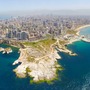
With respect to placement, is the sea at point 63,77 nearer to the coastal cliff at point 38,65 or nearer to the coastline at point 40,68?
the coastline at point 40,68

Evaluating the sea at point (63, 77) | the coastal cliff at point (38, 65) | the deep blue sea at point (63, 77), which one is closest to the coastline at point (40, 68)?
the coastal cliff at point (38, 65)

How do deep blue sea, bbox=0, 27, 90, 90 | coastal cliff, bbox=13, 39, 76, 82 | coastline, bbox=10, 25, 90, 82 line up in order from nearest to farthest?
deep blue sea, bbox=0, 27, 90, 90
coastline, bbox=10, 25, 90, 82
coastal cliff, bbox=13, 39, 76, 82

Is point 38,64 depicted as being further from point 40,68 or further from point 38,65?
point 40,68

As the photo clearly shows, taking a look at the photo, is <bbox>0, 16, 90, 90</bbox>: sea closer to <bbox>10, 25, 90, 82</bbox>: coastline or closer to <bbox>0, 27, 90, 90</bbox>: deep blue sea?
<bbox>0, 27, 90, 90</bbox>: deep blue sea

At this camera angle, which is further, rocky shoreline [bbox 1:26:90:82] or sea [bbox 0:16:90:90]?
rocky shoreline [bbox 1:26:90:82]

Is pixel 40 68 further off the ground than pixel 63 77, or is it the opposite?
pixel 40 68

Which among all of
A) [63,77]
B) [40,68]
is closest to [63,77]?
[63,77]

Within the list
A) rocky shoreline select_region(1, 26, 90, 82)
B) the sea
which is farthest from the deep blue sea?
rocky shoreline select_region(1, 26, 90, 82)

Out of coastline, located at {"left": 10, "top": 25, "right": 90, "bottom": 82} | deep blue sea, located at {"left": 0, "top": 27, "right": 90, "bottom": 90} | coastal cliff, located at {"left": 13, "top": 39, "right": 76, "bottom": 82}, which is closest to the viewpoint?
deep blue sea, located at {"left": 0, "top": 27, "right": 90, "bottom": 90}
